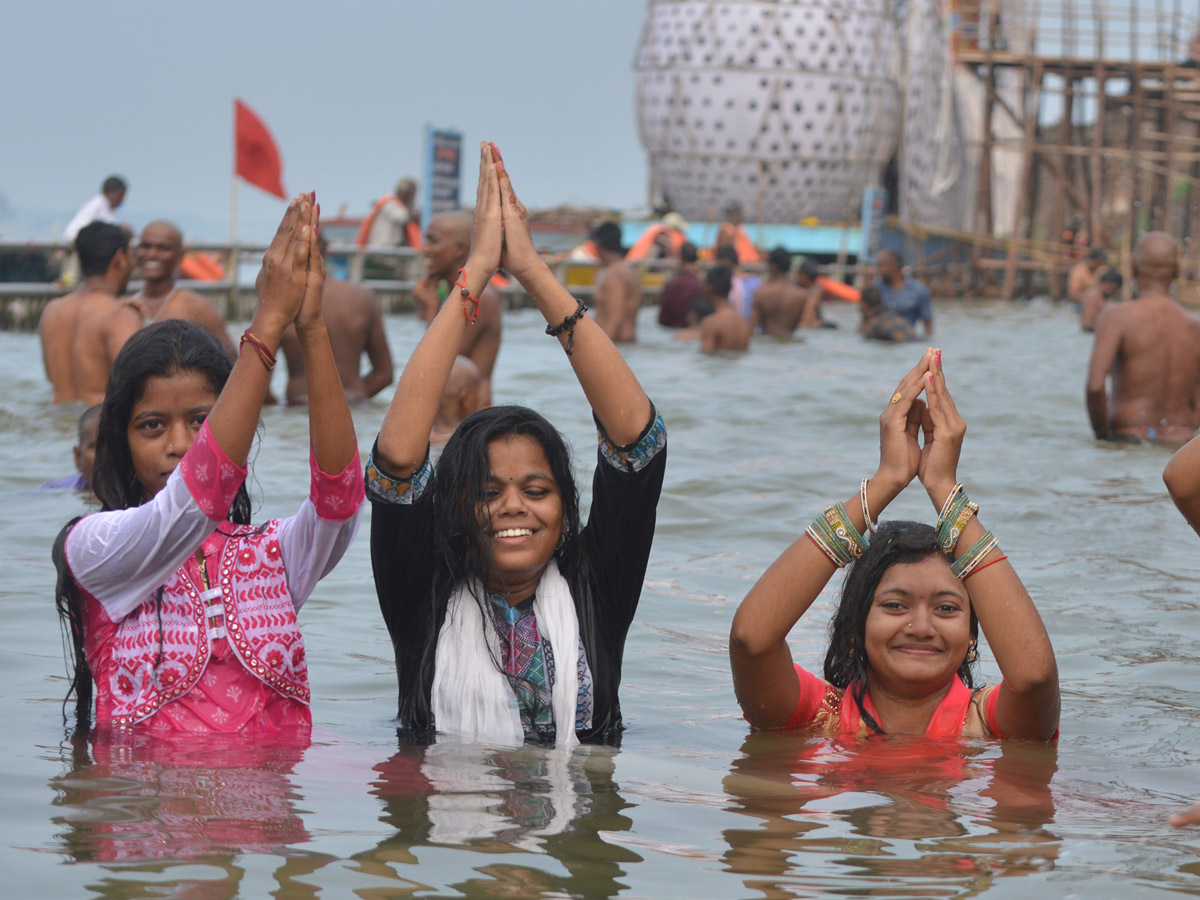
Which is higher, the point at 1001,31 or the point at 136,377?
the point at 1001,31

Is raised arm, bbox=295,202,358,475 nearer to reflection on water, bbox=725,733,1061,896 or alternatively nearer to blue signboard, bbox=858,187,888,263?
reflection on water, bbox=725,733,1061,896

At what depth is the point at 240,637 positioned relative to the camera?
10.1 feet

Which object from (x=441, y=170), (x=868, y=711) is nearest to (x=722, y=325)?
(x=441, y=170)

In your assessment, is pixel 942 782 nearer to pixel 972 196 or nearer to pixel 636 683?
pixel 636 683

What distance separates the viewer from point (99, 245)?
8.40 m

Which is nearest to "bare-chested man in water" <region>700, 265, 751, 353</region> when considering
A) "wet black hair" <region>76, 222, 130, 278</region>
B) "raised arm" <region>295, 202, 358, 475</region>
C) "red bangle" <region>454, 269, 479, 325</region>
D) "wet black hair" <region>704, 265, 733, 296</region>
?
"wet black hair" <region>704, 265, 733, 296</region>

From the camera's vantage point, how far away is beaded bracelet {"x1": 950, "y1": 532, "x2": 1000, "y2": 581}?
336cm

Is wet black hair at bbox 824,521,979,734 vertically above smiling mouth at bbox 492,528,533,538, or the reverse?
smiling mouth at bbox 492,528,533,538

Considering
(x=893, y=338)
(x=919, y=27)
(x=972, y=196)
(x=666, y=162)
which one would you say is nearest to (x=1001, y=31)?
(x=919, y=27)

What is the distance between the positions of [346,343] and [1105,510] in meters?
4.25

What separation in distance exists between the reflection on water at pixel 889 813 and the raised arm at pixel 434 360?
38.1 inches

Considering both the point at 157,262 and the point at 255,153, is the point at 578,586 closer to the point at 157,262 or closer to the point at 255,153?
the point at 157,262

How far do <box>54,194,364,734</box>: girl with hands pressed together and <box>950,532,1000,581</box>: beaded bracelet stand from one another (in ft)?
4.26

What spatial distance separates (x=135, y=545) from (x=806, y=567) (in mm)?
1372
